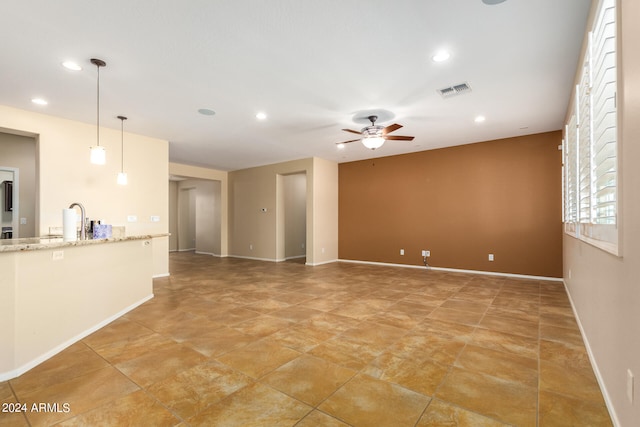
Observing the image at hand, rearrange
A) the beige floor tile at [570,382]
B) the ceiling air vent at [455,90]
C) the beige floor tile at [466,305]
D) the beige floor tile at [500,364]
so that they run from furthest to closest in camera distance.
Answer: the beige floor tile at [466,305] < the ceiling air vent at [455,90] < the beige floor tile at [500,364] < the beige floor tile at [570,382]

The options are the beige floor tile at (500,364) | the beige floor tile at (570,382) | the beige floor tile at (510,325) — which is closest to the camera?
the beige floor tile at (570,382)

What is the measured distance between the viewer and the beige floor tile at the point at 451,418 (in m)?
1.64

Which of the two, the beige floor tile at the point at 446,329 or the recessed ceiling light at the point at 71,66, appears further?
the recessed ceiling light at the point at 71,66

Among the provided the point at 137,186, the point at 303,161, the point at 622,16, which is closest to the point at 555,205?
the point at 622,16

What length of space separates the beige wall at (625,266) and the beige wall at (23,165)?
818 cm

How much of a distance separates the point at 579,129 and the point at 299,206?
759 cm

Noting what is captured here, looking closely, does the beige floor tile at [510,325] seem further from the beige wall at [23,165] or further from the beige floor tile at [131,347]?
the beige wall at [23,165]

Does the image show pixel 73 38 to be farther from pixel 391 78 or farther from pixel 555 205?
pixel 555 205

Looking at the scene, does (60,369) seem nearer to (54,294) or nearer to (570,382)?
(54,294)

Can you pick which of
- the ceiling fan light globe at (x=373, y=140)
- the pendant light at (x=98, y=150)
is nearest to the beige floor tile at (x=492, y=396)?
the ceiling fan light globe at (x=373, y=140)

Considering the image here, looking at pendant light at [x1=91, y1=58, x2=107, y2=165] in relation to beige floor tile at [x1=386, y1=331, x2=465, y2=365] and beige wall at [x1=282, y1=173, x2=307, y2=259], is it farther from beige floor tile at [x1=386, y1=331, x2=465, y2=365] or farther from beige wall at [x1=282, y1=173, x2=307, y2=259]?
beige wall at [x1=282, y1=173, x2=307, y2=259]

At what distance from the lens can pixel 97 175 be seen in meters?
5.18

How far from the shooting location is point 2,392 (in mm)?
1985

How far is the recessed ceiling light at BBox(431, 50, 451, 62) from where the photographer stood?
2.94 m
